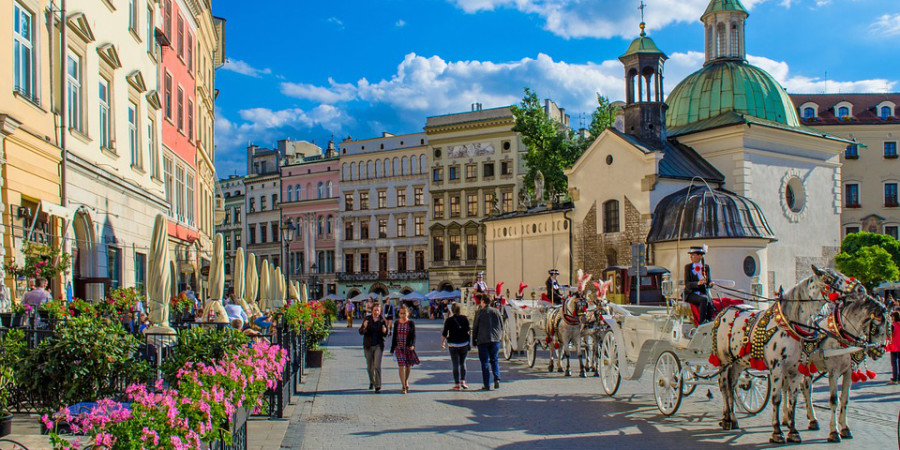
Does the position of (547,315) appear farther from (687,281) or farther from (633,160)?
(633,160)

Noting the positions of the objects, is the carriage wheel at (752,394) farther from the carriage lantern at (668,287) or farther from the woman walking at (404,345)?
the woman walking at (404,345)

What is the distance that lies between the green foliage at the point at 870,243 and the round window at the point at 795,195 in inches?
487

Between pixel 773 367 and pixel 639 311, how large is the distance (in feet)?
15.3

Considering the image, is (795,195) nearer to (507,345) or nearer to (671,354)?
(507,345)

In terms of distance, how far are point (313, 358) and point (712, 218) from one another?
18.4 m

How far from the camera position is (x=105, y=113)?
64.7ft

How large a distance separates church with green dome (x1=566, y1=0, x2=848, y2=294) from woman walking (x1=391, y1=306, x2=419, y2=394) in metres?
19.7

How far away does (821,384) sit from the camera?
1587cm

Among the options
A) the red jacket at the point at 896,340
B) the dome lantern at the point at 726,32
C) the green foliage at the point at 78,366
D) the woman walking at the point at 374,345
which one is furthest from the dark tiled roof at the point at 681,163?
the green foliage at the point at 78,366

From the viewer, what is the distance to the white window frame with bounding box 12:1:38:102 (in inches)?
561

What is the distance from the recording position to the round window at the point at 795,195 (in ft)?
127

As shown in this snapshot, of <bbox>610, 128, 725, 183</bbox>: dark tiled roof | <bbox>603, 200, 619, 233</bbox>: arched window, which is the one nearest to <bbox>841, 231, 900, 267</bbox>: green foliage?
<bbox>610, 128, 725, 183</bbox>: dark tiled roof

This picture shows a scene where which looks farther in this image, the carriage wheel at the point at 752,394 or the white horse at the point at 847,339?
the carriage wheel at the point at 752,394

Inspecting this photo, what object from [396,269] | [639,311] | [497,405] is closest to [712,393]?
[639,311]
